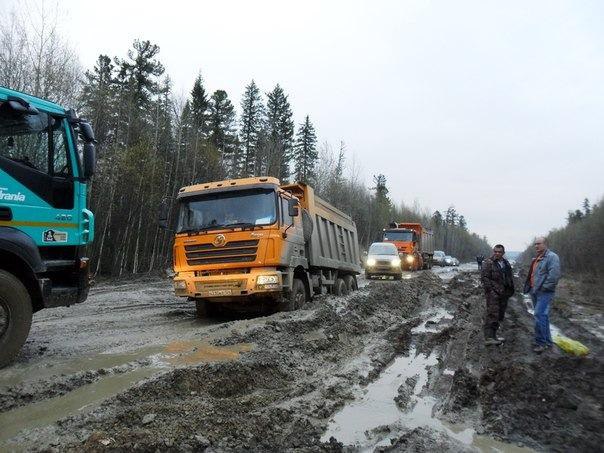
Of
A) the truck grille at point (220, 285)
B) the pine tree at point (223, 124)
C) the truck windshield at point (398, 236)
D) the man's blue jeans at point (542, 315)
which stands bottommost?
the man's blue jeans at point (542, 315)

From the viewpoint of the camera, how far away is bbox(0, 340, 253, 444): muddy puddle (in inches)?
155

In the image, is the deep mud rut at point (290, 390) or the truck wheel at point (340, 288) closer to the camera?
the deep mud rut at point (290, 390)

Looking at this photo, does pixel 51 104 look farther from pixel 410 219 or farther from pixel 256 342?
pixel 410 219

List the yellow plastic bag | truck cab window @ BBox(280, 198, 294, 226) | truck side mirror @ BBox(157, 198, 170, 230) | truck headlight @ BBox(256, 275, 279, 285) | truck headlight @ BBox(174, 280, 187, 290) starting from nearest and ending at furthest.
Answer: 1. the yellow plastic bag
2. truck headlight @ BBox(256, 275, 279, 285)
3. truck headlight @ BBox(174, 280, 187, 290)
4. truck cab window @ BBox(280, 198, 294, 226)
5. truck side mirror @ BBox(157, 198, 170, 230)

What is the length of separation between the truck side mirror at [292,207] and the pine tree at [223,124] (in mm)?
34393

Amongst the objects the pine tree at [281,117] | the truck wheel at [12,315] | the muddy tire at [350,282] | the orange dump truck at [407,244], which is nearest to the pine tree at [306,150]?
the pine tree at [281,117]

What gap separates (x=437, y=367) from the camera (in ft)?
22.0

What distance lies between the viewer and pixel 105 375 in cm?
518

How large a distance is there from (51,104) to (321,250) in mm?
7409

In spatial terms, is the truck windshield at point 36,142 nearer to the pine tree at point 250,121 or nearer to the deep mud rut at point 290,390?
the deep mud rut at point 290,390

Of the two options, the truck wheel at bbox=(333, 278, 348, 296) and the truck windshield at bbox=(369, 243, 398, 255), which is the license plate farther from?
the truck windshield at bbox=(369, 243, 398, 255)

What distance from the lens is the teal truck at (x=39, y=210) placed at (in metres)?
5.32

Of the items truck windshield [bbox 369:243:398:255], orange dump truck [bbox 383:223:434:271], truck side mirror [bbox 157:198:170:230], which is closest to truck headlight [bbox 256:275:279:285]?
truck side mirror [bbox 157:198:170:230]

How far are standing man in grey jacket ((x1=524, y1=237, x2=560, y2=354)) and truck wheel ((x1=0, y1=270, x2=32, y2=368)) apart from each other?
749 cm
